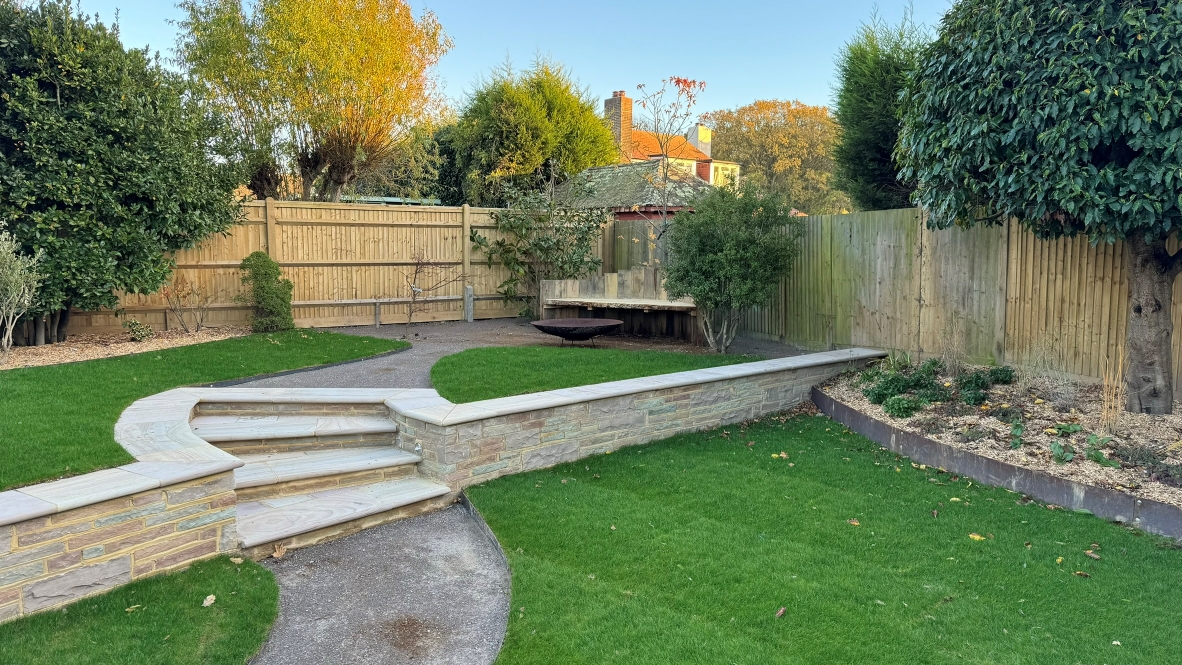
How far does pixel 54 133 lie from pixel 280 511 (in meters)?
6.27

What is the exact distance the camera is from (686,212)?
29.3 ft

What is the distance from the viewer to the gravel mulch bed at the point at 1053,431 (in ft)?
15.4

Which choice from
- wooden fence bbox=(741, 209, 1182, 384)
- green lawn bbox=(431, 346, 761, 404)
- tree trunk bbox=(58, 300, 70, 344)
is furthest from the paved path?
tree trunk bbox=(58, 300, 70, 344)

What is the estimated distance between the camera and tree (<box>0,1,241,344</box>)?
26.3ft

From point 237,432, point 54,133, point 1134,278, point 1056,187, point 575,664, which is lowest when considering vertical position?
point 575,664

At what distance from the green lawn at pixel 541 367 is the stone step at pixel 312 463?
0.95 metres

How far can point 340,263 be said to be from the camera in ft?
39.4

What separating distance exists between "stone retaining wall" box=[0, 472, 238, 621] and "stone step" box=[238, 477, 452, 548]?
0.21m

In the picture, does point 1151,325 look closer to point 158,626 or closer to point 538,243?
point 158,626

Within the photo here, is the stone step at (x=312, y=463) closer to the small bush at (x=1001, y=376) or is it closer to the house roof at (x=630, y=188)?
the small bush at (x=1001, y=376)

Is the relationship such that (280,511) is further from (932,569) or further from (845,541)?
(932,569)

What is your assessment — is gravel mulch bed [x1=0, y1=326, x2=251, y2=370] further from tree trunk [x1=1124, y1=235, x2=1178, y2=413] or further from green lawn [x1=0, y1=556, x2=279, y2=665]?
tree trunk [x1=1124, y1=235, x2=1178, y2=413]

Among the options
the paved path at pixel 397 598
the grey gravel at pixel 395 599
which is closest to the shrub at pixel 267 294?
the paved path at pixel 397 598

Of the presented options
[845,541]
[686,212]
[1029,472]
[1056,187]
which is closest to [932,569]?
[845,541]
